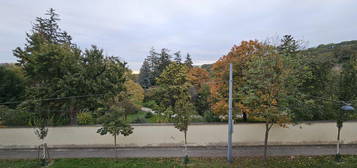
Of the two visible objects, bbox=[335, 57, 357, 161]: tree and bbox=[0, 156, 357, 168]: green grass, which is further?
bbox=[335, 57, 357, 161]: tree

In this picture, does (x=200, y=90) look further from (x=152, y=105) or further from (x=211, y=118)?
(x=152, y=105)

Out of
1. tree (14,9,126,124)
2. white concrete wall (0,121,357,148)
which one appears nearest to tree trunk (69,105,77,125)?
tree (14,9,126,124)

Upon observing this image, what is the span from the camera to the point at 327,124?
8.95 m

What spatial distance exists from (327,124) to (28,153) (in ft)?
58.8

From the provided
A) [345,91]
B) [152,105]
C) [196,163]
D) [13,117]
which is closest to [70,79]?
[13,117]

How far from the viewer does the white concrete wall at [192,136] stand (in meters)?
8.96

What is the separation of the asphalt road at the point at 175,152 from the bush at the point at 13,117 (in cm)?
175

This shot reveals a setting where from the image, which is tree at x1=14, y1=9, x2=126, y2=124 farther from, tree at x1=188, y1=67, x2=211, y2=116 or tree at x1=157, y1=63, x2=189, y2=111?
tree at x1=188, y1=67, x2=211, y2=116

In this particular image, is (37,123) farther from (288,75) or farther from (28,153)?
(288,75)

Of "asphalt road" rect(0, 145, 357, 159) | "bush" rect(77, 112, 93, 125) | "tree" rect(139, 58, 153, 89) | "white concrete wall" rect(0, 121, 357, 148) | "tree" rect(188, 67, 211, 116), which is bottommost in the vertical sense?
"asphalt road" rect(0, 145, 357, 159)

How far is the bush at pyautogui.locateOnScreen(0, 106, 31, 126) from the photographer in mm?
9766

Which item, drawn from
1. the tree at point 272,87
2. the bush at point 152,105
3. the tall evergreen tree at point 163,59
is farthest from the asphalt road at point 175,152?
the tall evergreen tree at point 163,59

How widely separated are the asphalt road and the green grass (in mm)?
549

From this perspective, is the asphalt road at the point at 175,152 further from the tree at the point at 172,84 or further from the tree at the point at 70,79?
the tree at the point at 172,84
